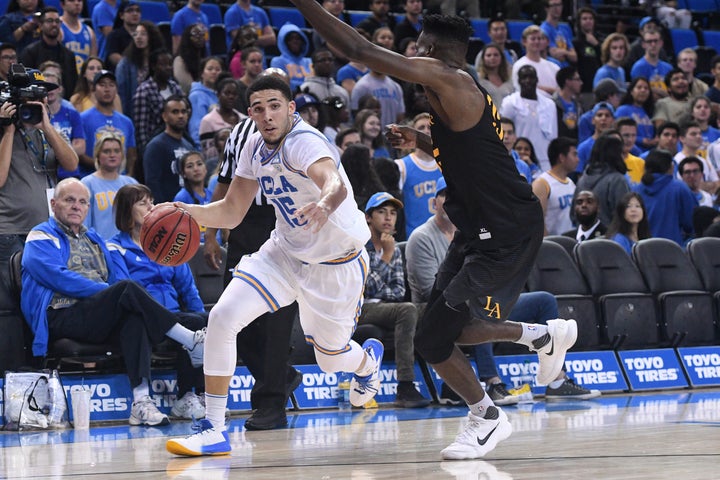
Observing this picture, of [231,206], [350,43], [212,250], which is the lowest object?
[212,250]

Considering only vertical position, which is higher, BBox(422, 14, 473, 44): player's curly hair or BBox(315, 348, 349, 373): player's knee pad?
BBox(422, 14, 473, 44): player's curly hair

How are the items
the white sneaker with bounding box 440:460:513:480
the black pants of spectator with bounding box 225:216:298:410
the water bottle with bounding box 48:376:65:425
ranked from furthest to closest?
the water bottle with bounding box 48:376:65:425 → the black pants of spectator with bounding box 225:216:298:410 → the white sneaker with bounding box 440:460:513:480

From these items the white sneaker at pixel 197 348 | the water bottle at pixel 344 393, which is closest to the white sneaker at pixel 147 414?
the white sneaker at pixel 197 348

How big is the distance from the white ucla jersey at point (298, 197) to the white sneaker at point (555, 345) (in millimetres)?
1282

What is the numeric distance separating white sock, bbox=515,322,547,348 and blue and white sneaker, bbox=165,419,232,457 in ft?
5.96

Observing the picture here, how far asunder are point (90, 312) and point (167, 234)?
8.40 feet

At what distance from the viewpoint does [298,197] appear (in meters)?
6.47

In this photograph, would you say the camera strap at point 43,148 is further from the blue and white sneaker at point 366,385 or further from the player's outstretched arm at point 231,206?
the blue and white sneaker at point 366,385

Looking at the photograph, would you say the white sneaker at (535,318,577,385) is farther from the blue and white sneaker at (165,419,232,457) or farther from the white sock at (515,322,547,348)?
the blue and white sneaker at (165,419,232,457)

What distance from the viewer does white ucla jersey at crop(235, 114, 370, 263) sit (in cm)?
641

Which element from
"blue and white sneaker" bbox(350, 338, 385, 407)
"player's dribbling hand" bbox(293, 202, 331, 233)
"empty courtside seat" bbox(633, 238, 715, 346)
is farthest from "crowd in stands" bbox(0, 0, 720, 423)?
"player's dribbling hand" bbox(293, 202, 331, 233)

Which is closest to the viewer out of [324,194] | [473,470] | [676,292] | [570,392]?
[473,470]

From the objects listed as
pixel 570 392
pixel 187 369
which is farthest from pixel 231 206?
pixel 570 392

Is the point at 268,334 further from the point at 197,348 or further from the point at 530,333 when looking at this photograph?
the point at 530,333
